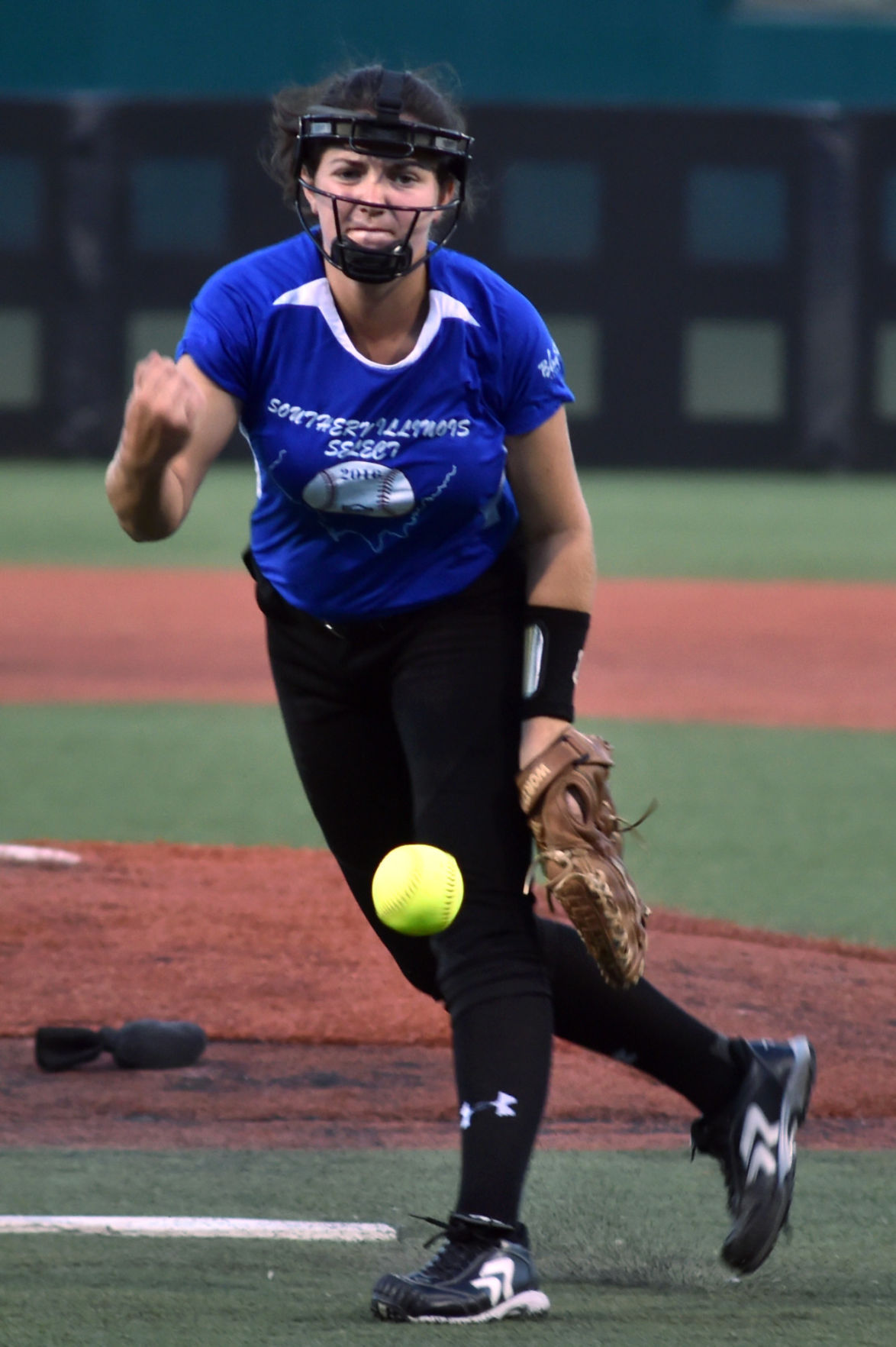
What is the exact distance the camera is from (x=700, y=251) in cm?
2216

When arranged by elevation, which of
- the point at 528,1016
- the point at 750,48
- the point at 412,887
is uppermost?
the point at 750,48

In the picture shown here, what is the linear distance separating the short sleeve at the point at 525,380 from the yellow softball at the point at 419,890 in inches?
24.7

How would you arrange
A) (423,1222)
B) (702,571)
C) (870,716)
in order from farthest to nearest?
(702,571), (870,716), (423,1222)

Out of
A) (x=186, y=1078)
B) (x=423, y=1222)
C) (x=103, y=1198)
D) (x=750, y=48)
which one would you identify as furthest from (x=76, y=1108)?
(x=750, y=48)

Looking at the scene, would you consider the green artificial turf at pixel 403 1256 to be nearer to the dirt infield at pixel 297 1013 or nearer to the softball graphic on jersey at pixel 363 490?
the dirt infield at pixel 297 1013

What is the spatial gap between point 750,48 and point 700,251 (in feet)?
9.36

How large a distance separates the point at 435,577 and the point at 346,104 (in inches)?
27.0

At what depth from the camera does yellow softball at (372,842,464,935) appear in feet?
9.25

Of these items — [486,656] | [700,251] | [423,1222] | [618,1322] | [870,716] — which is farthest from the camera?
[700,251]

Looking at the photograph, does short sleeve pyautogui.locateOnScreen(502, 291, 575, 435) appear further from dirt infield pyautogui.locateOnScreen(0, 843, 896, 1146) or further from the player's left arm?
dirt infield pyautogui.locateOnScreen(0, 843, 896, 1146)

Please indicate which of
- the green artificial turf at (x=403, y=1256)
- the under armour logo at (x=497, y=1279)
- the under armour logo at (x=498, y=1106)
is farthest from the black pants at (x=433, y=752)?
the green artificial turf at (x=403, y=1256)

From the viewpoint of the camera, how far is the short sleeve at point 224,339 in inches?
112

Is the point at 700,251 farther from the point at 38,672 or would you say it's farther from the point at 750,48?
the point at 38,672

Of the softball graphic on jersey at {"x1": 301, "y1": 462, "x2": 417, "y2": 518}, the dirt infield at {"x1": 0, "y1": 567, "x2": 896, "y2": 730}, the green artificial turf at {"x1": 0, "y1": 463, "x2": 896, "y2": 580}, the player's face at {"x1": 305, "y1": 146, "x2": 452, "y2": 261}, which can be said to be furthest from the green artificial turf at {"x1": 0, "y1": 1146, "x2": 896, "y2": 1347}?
the green artificial turf at {"x1": 0, "y1": 463, "x2": 896, "y2": 580}
